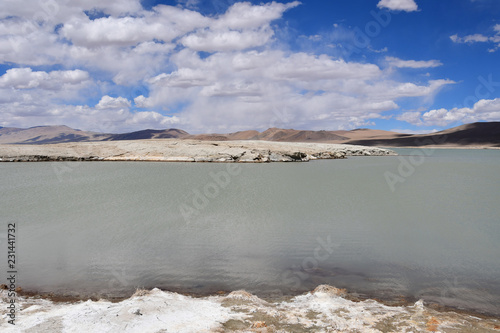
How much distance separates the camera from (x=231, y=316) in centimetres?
531

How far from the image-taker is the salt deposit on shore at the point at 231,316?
4.89m

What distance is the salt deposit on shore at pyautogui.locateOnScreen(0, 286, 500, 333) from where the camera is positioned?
4887mm

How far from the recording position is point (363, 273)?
767 centimetres

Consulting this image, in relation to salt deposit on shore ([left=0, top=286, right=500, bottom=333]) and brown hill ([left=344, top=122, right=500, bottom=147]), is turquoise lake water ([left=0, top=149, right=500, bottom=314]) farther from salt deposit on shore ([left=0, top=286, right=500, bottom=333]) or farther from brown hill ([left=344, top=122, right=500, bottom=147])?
brown hill ([left=344, top=122, right=500, bottom=147])

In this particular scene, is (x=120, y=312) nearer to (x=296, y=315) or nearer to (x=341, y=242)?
(x=296, y=315)
